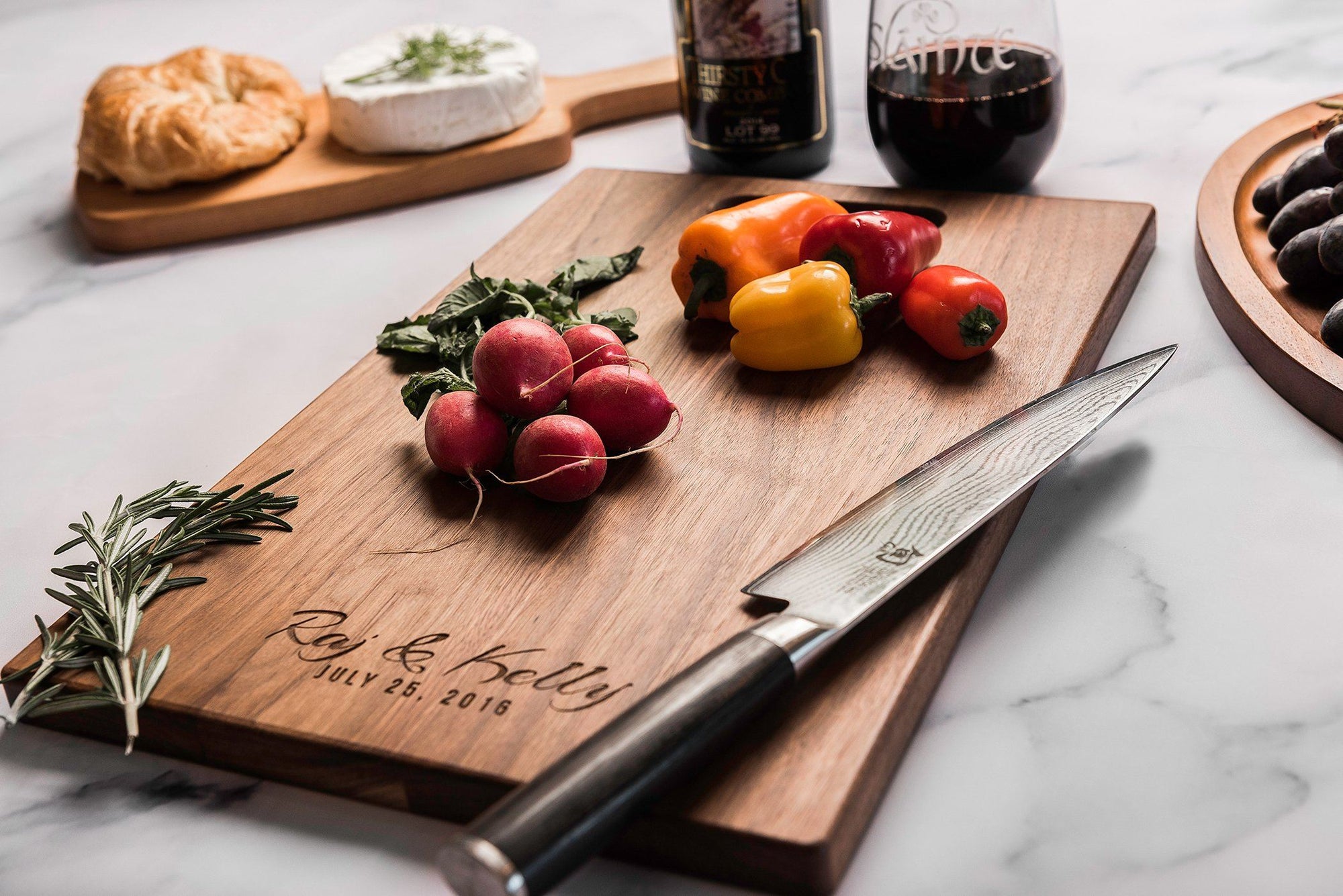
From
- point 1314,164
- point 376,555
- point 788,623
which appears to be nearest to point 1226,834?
point 788,623

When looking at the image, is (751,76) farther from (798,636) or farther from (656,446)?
(798,636)

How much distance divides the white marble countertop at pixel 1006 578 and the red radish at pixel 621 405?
0.37m

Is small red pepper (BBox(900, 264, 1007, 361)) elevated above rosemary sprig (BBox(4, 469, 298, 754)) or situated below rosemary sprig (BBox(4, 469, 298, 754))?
above

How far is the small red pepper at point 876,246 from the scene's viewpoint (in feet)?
4.58

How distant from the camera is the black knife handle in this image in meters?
0.69

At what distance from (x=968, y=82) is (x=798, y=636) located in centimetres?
109

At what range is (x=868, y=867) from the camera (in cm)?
84

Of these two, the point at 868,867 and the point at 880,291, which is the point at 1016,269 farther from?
the point at 868,867

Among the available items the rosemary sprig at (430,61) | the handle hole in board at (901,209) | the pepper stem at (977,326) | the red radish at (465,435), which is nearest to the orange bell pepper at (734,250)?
the handle hole in board at (901,209)

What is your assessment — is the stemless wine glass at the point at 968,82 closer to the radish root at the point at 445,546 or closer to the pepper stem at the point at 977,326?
the pepper stem at the point at 977,326

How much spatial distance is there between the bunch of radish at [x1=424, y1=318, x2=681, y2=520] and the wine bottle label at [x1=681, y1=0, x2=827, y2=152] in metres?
0.75

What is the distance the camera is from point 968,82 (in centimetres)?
167

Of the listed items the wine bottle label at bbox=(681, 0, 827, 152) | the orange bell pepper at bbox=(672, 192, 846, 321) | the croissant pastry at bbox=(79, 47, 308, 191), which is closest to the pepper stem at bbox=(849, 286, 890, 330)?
the orange bell pepper at bbox=(672, 192, 846, 321)

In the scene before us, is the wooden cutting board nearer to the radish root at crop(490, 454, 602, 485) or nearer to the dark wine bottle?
the radish root at crop(490, 454, 602, 485)
